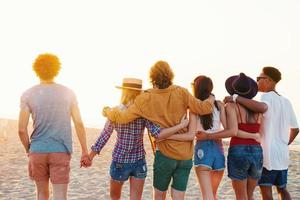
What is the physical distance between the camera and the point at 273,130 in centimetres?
629

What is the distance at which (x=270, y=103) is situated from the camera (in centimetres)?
627

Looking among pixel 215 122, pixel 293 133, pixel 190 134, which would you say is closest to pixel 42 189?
pixel 190 134

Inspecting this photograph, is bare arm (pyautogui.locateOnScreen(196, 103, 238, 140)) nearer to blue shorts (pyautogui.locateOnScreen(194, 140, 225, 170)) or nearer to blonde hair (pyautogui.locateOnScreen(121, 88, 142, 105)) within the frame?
blue shorts (pyautogui.locateOnScreen(194, 140, 225, 170))

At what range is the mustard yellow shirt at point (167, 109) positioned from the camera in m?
5.42

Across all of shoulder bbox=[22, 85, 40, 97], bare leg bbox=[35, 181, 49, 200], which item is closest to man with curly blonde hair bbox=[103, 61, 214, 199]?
shoulder bbox=[22, 85, 40, 97]

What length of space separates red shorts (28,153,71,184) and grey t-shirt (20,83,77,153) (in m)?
0.06

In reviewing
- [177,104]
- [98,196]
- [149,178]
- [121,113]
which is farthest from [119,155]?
[149,178]

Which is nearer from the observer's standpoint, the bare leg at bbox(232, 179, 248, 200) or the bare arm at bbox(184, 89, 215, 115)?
the bare arm at bbox(184, 89, 215, 115)

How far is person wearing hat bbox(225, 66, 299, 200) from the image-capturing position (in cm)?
627

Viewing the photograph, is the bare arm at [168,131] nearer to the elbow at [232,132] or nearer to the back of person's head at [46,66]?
the elbow at [232,132]

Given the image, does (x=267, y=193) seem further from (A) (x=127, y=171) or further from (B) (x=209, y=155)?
(A) (x=127, y=171)

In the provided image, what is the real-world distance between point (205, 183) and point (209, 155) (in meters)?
0.33

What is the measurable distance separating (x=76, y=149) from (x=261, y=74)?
13.4 meters

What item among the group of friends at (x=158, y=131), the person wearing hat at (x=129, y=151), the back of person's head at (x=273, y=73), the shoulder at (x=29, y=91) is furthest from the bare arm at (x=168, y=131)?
the back of person's head at (x=273, y=73)
